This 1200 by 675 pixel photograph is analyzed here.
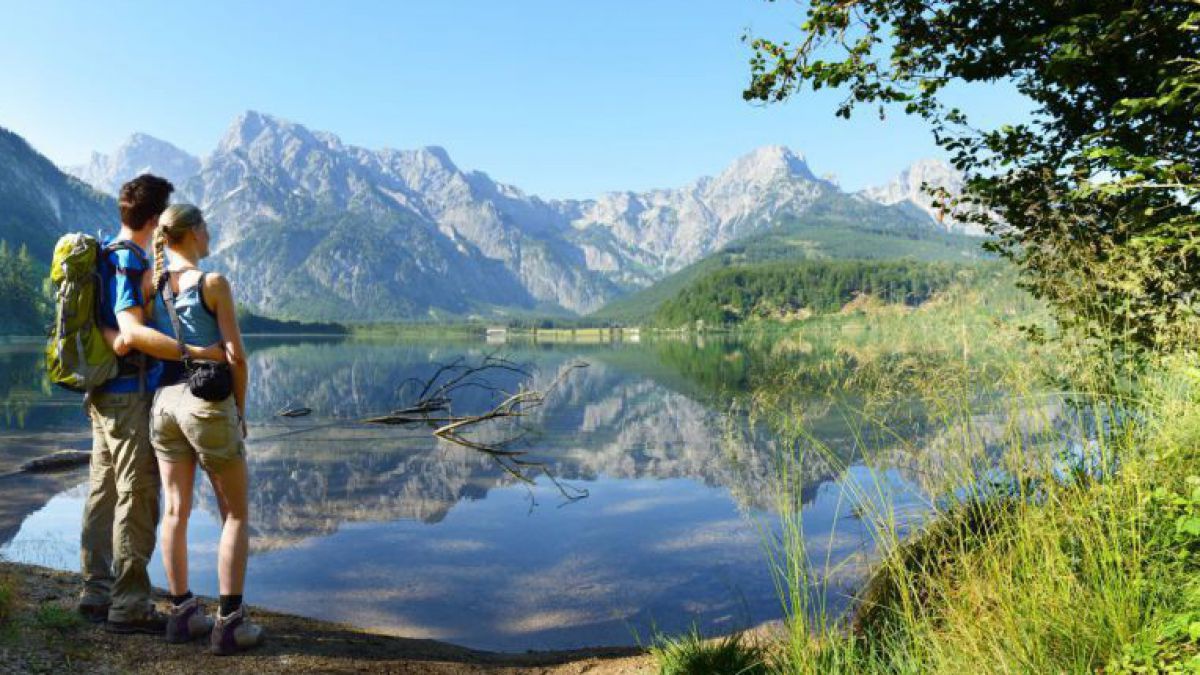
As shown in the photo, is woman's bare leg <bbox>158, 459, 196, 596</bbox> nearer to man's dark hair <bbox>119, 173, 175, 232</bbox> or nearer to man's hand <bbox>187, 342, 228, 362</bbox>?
man's hand <bbox>187, 342, 228, 362</bbox>

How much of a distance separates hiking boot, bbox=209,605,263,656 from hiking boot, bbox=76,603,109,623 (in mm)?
922

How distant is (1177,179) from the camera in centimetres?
409

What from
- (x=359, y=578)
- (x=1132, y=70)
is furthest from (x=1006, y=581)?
(x=359, y=578)

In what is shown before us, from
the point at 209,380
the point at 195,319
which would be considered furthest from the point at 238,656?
the point at 195,319

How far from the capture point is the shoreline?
14.5 ft

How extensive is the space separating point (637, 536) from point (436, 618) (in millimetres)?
5167

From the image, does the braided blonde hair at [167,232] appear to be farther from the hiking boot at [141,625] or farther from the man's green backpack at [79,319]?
the hiking boot at [141,625]

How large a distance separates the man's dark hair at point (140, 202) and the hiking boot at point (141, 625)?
9.65 ft

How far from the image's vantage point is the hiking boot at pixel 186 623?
4895 mm

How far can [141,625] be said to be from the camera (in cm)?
504

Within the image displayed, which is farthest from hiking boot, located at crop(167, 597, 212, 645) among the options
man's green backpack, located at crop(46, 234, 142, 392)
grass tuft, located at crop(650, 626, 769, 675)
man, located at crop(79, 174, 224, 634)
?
grass tuft, located at crop(650, 626, 769, 675)

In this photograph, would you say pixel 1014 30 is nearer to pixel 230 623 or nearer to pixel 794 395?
pixel 794 395

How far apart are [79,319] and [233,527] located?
1.94 m

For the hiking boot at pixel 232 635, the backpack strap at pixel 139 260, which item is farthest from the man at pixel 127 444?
the hiking boot at pixel 232 635
